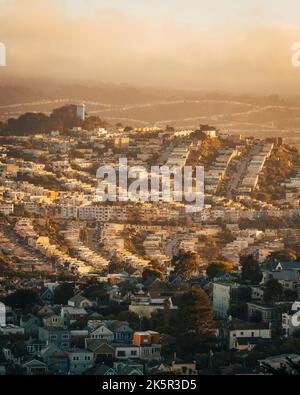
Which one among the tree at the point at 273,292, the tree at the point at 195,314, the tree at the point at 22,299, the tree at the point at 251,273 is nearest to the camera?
the tree at the point at 195,314

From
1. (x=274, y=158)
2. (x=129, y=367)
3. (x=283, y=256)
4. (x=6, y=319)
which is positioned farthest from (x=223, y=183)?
(x=129, y=367)

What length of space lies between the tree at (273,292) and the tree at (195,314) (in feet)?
2.81

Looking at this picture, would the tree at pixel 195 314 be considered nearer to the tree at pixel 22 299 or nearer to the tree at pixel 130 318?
the tree at pixel 130 318

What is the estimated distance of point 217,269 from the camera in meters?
35.8

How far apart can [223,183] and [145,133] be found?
5.46 m

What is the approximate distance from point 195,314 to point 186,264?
6080 millimetres

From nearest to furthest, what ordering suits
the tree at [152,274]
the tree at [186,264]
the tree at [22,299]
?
the tree at [22,299] → the tree at [152,274] → the tree at [186,264]

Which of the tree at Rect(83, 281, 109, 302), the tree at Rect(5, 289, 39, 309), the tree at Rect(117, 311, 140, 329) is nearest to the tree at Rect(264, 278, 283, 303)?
the tree at Rect(117, 311, 140, 329)

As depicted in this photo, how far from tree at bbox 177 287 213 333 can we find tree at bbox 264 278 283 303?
86 centimetres

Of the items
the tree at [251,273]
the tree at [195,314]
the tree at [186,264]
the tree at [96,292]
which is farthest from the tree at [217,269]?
the tree at [195,314]

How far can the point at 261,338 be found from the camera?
30703 mm

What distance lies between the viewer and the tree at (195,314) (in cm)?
3089
